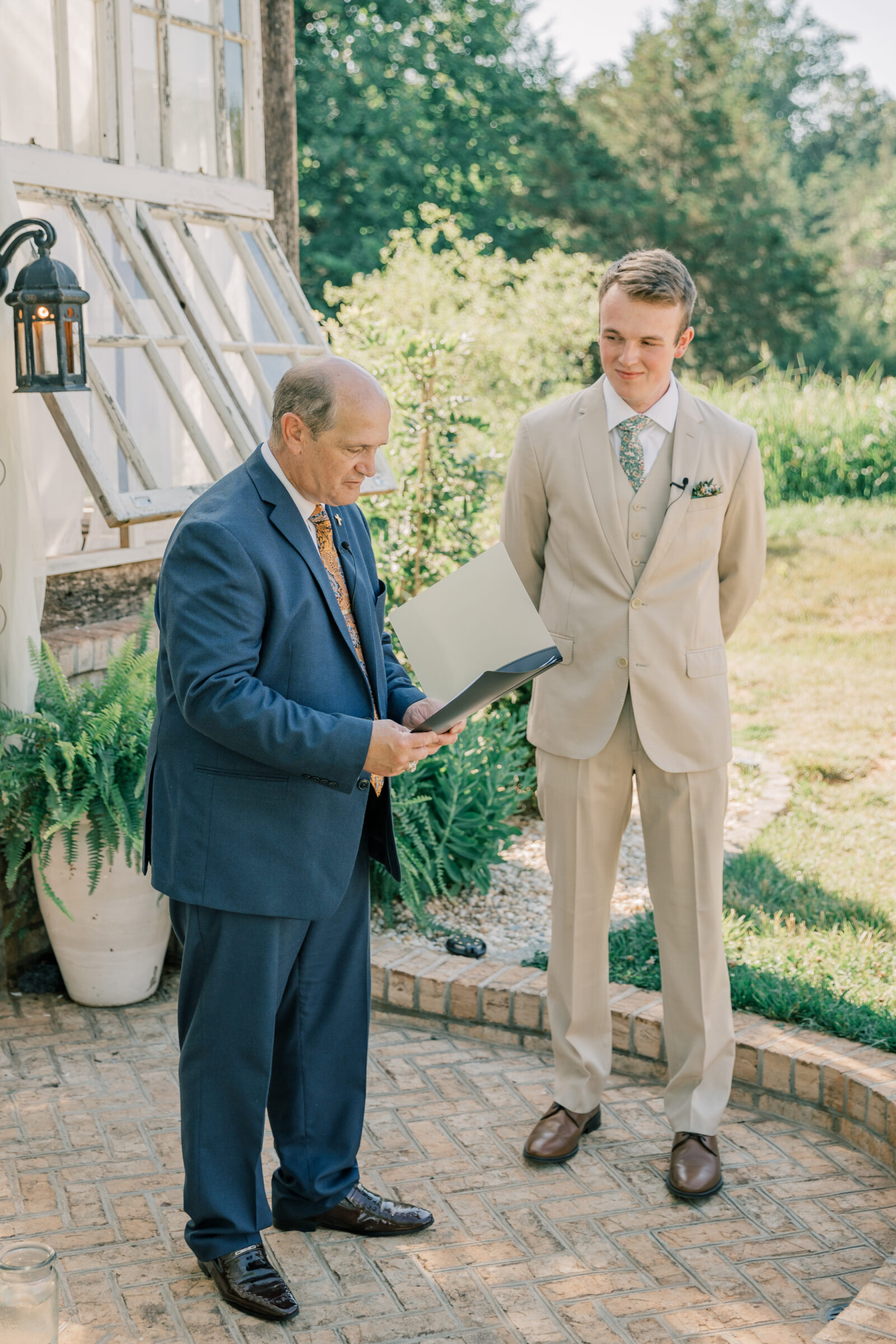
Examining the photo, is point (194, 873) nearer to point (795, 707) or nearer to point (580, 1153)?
point (580, 1153)

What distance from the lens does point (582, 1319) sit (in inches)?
104

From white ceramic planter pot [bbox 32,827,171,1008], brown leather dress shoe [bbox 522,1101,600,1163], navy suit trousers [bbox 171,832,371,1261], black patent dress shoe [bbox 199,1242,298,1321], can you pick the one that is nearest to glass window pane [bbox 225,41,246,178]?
white ceramic planter pot [bbox 32,827,171,1008]

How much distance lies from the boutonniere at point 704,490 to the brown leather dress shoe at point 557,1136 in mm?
1626

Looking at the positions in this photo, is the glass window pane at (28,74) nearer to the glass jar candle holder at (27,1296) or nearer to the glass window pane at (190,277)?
the glass window pane at (190,277)

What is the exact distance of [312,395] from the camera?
2.35m

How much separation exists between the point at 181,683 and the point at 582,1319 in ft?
5.18

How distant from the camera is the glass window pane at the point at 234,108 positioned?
19.3ft

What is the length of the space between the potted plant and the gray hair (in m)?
1.79

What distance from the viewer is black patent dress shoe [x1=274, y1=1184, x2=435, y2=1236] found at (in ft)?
9.48

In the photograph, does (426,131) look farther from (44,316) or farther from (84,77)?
(44,316)

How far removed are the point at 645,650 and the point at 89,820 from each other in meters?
1.93

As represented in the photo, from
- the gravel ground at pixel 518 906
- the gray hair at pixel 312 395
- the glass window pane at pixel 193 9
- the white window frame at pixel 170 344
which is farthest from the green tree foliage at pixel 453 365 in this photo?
the gray hair at pixel 312 395

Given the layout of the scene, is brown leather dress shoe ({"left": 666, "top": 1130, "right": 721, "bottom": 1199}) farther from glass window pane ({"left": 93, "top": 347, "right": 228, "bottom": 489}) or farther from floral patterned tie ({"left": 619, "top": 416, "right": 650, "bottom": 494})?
glass window pane ({"left": 93, "top": 347, "right": 228, "bottom": 489})

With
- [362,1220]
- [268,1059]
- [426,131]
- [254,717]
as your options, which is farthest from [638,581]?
[426,131]
